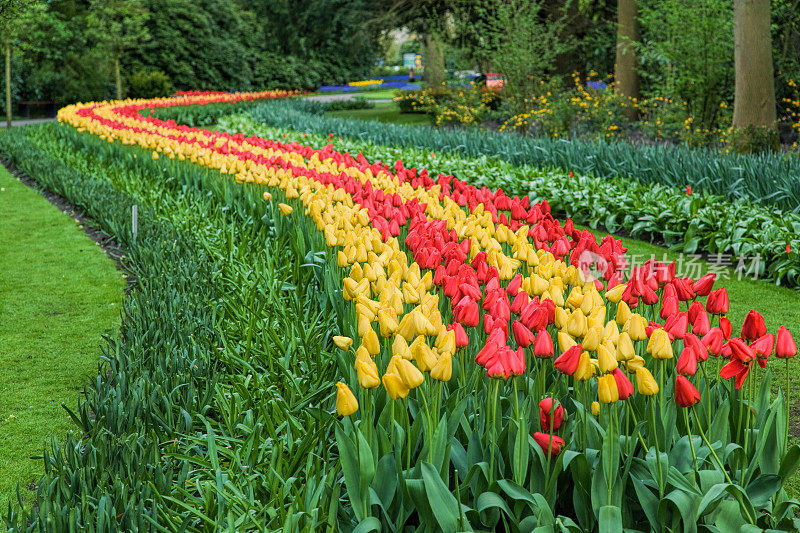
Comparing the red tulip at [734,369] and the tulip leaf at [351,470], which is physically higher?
the red tulip at [734,369]

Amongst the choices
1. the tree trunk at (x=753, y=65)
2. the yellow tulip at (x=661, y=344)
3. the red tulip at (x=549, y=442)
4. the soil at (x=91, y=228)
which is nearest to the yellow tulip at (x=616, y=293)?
the yellow tulip at (x=661, y=344)

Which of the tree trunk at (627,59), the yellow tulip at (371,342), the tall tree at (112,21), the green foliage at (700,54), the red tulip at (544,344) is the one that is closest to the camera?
the red tulip at (544,344)

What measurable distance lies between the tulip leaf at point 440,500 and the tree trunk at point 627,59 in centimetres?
1490

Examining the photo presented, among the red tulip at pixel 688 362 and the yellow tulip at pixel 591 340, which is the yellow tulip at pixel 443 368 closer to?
the yellow tulip at pixel 591 340

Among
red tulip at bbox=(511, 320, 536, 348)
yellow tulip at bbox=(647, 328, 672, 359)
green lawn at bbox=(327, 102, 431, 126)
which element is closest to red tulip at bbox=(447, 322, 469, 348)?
red tulip at bbox=(511, 320, 536, 348)

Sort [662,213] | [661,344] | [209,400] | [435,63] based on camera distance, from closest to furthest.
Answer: [661,344], [209,400], [662,213], [435,63]

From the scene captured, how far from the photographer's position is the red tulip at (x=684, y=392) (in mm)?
2158

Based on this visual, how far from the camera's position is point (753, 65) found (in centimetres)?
1099

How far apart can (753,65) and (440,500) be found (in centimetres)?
1060

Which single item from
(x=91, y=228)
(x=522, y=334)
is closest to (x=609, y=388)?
(x=522, y=334)

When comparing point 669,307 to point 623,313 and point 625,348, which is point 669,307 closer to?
point 623,313

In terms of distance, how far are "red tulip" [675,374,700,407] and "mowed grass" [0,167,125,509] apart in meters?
2.06

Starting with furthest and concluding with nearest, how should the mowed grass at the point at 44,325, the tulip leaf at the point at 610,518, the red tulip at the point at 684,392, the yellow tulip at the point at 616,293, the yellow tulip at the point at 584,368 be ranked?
the mowed grass at the point at 44,325
the yellow tulip at the point at 616,293
the yellow tulip at the point at 584,368
the red tulip at the point at 684,392
the tulip leaf at the point at 610,518

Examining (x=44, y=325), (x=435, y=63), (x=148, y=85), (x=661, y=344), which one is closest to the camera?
(x=661, y=344)
